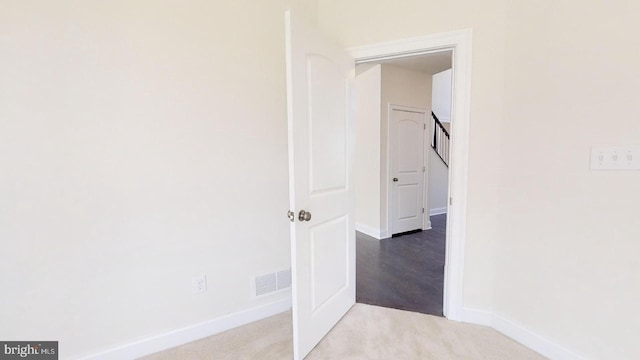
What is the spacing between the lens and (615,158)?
4.62 ft

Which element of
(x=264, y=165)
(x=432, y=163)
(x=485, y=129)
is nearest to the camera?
(x=485, y=129)

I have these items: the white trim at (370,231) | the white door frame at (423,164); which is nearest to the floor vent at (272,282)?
the white trim at (370,231)

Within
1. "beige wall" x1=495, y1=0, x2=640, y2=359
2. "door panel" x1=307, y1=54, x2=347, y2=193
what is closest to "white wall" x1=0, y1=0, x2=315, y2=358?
"door panel" x1=307, y1=54, x2=347, y2=193

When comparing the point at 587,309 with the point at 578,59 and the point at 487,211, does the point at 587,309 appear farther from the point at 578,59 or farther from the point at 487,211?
the point at 578,59

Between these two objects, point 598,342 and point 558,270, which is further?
point 558,270

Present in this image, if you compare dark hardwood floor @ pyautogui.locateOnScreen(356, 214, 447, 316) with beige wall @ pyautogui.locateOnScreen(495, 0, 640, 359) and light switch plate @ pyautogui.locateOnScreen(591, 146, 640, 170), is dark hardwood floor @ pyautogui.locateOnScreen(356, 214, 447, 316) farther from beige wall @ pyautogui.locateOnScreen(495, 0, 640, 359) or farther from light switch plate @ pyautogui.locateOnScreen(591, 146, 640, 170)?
light switch plate @ pyautogui.locateOnScreen(591, 146, 640, 170)

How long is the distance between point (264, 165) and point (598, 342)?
2274mm

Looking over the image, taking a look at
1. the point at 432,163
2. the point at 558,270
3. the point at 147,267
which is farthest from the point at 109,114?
the point at 432,163

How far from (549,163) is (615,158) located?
0.98ft

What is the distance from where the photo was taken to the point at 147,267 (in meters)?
1.71

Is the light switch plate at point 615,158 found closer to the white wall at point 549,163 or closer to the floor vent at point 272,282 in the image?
the white wall at point 549,163

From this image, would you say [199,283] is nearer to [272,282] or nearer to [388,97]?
[272,282]

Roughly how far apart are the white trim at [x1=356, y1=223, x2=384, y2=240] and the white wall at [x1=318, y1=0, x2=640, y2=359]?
221cm
